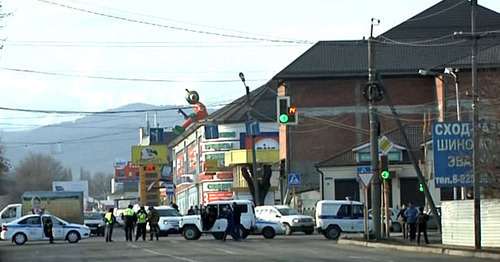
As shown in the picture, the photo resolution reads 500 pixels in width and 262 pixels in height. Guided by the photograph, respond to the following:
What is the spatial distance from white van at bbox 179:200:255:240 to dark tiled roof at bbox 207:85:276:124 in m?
48.5

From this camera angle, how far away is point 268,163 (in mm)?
82625

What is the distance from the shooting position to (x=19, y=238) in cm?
4900

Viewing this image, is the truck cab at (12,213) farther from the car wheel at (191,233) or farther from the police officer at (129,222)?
the car wheel at (191,233)

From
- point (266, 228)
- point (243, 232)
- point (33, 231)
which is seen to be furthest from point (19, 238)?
point (266, 228)

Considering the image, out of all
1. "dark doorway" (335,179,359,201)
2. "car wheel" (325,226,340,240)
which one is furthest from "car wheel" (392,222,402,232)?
"dark doorway" (335,179,359,201)

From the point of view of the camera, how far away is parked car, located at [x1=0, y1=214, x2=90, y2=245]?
160 ft

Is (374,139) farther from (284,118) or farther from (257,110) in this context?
(257,110)

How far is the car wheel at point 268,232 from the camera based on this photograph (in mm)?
49516

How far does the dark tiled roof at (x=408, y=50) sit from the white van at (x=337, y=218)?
27507 mm

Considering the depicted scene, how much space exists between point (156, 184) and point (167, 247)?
62.7 meters

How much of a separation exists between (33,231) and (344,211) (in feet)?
47.1

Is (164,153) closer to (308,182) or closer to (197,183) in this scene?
(197,183)

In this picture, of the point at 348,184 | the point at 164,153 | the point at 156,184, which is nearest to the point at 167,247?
the point at 348,184

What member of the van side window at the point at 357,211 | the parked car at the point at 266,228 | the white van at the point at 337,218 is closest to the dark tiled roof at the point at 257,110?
the van side window at the point at 357,211
